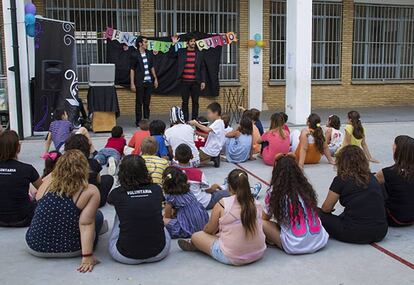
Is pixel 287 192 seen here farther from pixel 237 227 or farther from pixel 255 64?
pixel 255 64

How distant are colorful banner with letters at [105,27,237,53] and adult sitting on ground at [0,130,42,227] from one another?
31.5 ft

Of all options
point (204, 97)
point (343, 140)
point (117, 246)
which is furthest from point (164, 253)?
point (204, 97)

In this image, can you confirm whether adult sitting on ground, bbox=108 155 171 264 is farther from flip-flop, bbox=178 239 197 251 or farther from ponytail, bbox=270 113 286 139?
ponytail, bbox=270 113 286 139

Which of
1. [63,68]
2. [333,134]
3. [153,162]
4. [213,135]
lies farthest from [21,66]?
[333,134]

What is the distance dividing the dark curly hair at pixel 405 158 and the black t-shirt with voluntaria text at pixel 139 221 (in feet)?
7.67

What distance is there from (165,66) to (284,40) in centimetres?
416

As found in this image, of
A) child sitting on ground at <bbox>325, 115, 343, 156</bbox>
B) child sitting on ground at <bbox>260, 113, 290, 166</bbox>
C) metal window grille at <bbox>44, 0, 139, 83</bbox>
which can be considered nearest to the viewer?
child sitting on ground at <bbox>260, 113, 290, 166</bbox>

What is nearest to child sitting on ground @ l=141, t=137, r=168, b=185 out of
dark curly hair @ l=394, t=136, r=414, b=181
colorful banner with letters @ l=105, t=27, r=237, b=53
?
dark curly hair @ l=394, t=136, r=414, b=181

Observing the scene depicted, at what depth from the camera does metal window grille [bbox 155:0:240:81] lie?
1538cm

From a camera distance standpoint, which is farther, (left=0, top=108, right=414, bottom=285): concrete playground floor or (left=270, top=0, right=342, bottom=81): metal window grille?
(left=270, top=0, right=342, bottom=81): metal window grille

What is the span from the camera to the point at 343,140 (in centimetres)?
869

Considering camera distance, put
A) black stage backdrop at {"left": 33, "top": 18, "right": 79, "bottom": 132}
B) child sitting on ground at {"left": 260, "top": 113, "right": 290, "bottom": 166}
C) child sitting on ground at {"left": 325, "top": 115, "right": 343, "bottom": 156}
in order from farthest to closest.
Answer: black stage backdrop at {"left": 33, "top": 18, "right": 79, "bottom": 132}
child sitting on ground at {"left": 325, "top": 115, "right": 343, "bottom": 156}
child sitting on ground at {"left": 260, "top": 113, "right": 290, "bottom": 166}

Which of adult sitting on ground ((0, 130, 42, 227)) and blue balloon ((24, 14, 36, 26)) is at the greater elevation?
blue balloon ((24, 14, 36, 26))

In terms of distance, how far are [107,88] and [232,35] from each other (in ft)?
17.5
